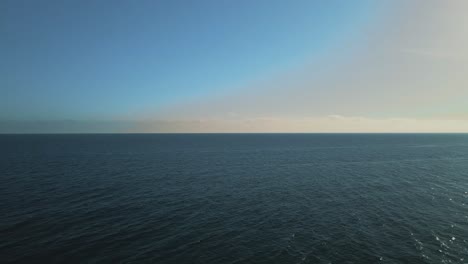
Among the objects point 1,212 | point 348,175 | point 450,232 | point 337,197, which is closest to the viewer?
point 450,232

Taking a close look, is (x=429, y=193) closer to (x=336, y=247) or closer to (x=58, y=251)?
(x=336, y=247)

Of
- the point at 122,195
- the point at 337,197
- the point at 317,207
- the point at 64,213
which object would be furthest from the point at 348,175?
the point at 64,213

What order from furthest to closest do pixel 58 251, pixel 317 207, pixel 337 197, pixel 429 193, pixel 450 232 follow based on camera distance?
pixel 429 193, pixel 337 197, pixel 317 207, pixel 450 232, pixel 58 251

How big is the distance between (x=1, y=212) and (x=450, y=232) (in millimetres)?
70649

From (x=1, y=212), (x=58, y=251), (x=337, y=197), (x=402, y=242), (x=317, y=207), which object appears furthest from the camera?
(x=337, y=197)

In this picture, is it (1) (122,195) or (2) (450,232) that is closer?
(2) (450,232)

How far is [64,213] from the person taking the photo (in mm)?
42406

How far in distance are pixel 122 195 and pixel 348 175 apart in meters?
66.2

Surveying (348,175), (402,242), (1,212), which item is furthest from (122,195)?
(348,175)

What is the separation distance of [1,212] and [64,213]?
10.6m

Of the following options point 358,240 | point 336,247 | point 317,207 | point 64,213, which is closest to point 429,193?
point 317,207

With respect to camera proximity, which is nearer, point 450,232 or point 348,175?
point 450,232

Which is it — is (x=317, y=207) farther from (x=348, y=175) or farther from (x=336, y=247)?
(x=348, y=175)

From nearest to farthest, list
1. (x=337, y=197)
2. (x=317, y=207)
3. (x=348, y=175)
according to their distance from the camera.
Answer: (x=317, y=207), (x=337, y=197), (x=348, y=175)
